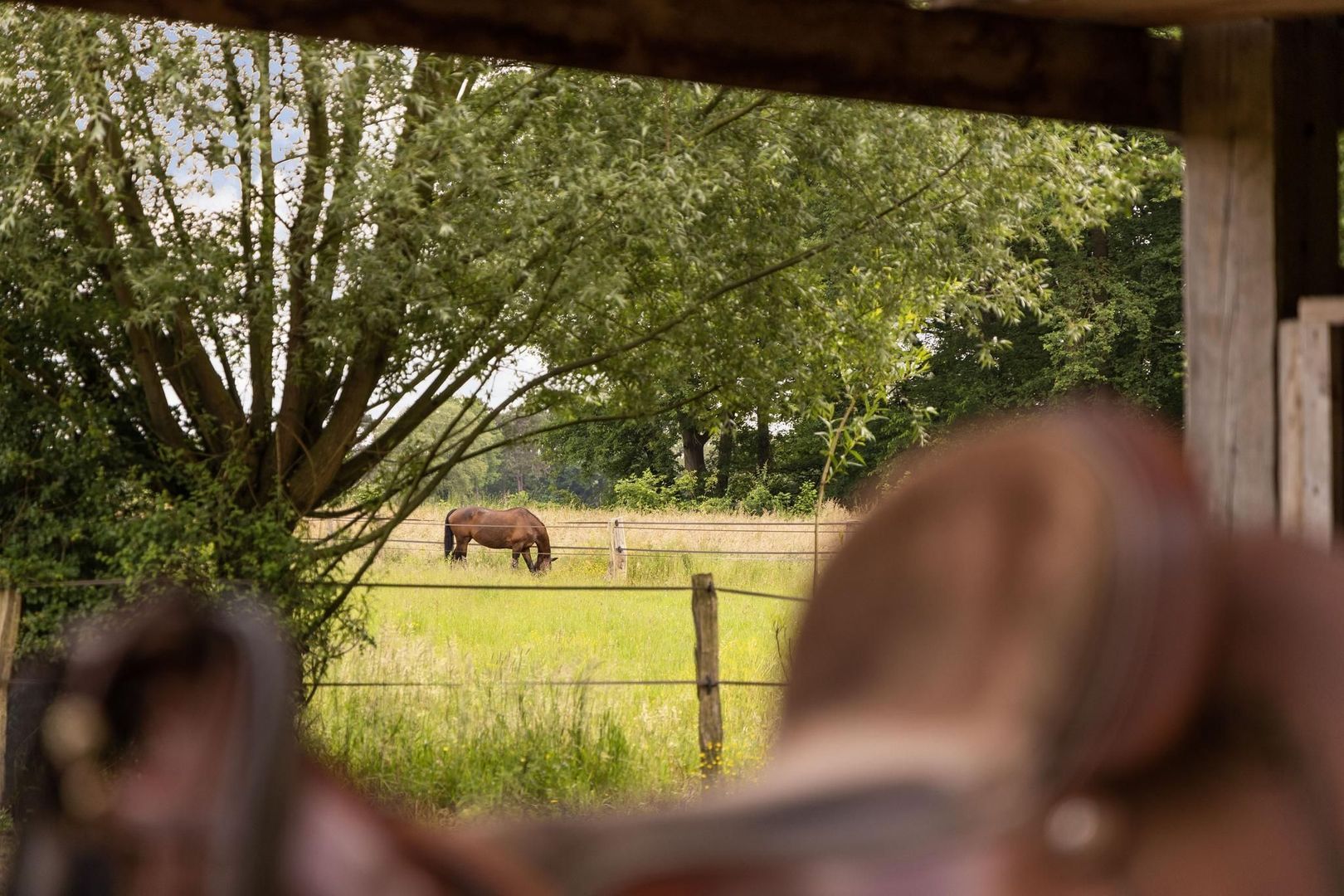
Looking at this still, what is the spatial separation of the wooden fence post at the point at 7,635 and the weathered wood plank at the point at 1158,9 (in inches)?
227

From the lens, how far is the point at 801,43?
7.27 ft

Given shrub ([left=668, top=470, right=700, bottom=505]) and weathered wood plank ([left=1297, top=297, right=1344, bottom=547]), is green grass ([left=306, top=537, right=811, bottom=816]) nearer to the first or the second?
weathered wood plank ([left=1297, top=297, right=1344, bottom=547])

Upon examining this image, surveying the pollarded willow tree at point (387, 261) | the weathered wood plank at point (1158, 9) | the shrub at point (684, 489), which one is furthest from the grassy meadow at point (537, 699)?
the shrub at point (684, 489)

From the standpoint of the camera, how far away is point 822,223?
7363 mm

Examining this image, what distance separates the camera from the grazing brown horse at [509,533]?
683 inches

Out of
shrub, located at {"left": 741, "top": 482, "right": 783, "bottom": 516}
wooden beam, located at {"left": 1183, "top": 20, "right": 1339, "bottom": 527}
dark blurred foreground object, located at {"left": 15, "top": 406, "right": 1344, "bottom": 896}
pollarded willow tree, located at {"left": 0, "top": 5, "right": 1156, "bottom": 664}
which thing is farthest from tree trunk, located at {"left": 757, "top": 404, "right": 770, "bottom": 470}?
dark blurred foreground object, located at {"left": 15, "top": 406, "right": 1344, "bottom": 896}

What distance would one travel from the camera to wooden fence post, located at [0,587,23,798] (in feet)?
20.2

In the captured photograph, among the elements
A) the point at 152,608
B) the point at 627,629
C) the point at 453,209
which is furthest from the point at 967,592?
the point at 627,629

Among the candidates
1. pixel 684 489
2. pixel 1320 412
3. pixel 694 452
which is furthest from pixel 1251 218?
pixel 694 452

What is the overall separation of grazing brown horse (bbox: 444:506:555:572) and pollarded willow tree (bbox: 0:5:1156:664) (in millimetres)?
9695

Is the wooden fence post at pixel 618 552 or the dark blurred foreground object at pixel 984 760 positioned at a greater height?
the dark blurred foreground object at pixel 984 760

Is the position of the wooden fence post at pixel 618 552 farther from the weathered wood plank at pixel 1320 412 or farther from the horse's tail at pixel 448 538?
the weathered wood plank at pixel 1320 412

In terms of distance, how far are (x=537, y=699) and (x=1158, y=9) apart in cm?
596

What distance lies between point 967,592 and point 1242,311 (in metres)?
2.49
